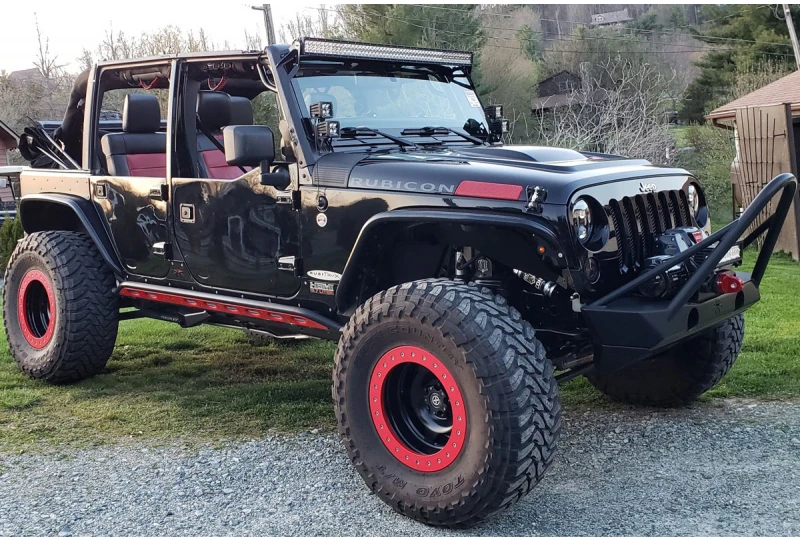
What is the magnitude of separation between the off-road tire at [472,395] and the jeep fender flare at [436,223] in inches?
11.5

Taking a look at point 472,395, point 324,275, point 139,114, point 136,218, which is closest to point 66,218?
point 136,218

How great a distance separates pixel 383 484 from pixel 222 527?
77cm

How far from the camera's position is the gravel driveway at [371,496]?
3803 mm

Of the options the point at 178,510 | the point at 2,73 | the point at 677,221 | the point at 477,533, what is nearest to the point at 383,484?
the point at 477,533

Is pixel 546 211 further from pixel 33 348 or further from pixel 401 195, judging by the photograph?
pixel 33 348

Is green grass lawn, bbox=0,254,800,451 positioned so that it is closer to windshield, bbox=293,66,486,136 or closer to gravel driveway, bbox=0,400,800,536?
gravel driveway, bbox=0,400,800,536

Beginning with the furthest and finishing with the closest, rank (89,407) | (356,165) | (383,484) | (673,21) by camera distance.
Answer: (673,21)
(89,407)
(356,165)
(383,484)

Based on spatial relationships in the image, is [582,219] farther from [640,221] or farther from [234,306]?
[234,306]

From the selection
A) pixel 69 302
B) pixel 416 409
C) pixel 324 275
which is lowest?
pixel 416 409

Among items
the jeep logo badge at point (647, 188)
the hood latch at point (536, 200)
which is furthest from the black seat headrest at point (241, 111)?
the jeep logo badge at point (647, 188)

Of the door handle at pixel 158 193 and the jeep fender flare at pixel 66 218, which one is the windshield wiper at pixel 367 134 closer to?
the door handle at pixel 158 193

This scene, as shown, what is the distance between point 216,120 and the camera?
17.5ft

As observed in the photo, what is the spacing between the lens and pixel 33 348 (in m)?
6.28

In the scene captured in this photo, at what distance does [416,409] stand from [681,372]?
6.65 ft
